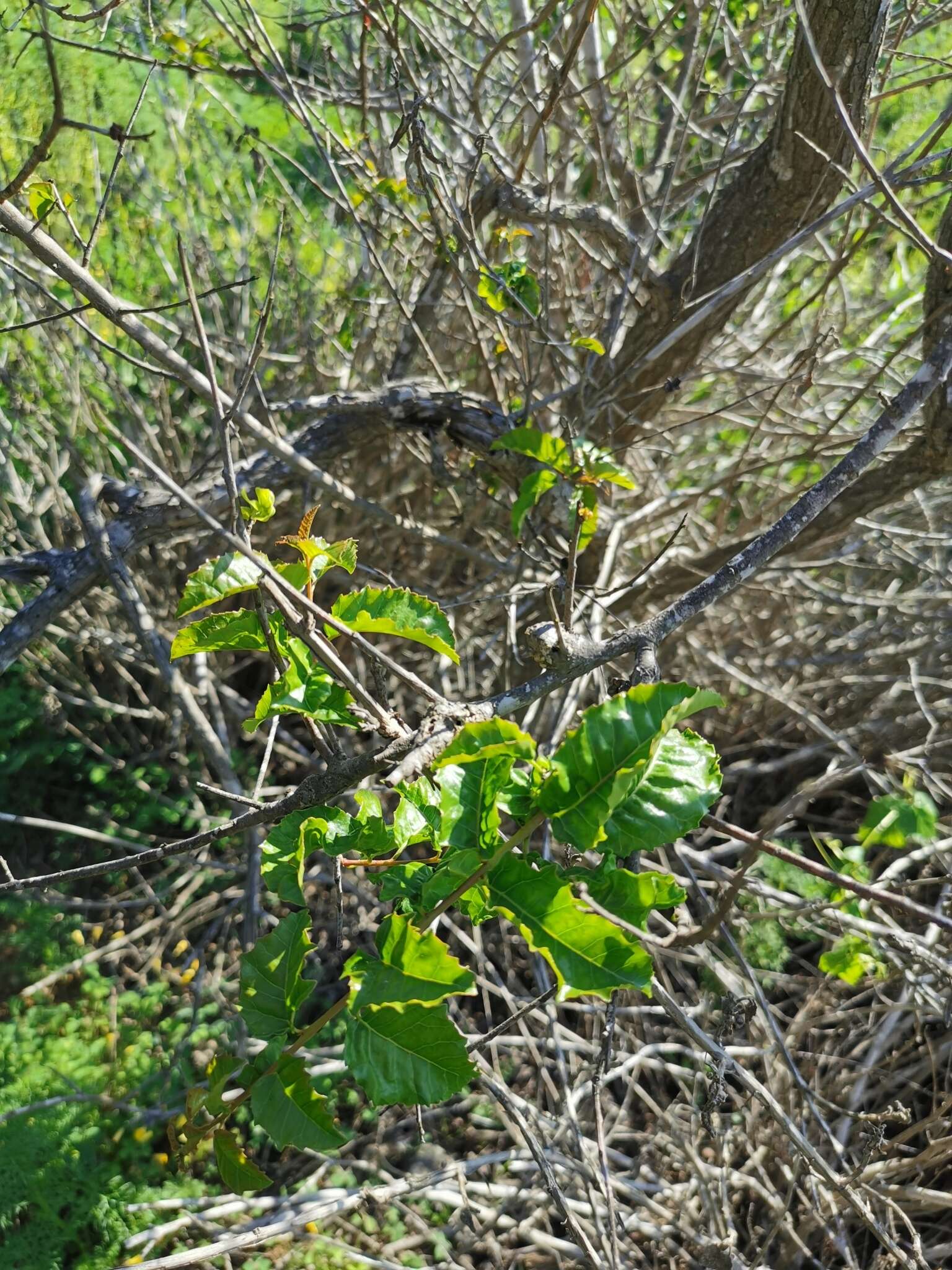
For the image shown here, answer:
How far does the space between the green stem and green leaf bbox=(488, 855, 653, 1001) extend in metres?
0.02

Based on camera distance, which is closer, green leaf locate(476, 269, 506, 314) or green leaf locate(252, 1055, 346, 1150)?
green leaf locate(252, 1055, 346, 1150)

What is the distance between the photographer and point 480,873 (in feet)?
2.65

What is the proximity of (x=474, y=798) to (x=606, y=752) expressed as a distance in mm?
132

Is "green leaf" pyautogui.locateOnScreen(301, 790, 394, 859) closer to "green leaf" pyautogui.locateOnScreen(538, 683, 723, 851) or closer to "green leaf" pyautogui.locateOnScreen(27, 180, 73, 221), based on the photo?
"green leaf" pyautogui.locateOnScreen(538, 683, 723, 851)

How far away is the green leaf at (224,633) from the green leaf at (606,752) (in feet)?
1.39

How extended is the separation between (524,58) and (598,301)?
2.49ft

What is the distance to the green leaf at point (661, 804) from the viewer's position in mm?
813

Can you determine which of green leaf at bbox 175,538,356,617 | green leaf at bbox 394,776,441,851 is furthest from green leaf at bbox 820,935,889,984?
green leaf at bbox 175,538,356,617

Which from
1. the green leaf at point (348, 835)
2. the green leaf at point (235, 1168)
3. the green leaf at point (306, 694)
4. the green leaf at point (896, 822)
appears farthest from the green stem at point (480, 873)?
the green leaf at point (896, 822)

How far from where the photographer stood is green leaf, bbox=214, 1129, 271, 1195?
950 mm

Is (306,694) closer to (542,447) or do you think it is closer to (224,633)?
(224,633)

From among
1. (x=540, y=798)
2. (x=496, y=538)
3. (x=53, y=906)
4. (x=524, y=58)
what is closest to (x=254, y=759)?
(x=53, y=906)

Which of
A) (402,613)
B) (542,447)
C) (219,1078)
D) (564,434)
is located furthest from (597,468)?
(219,1078)

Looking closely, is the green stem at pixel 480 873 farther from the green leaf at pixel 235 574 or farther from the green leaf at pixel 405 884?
the green leaf at pixel 235 574
